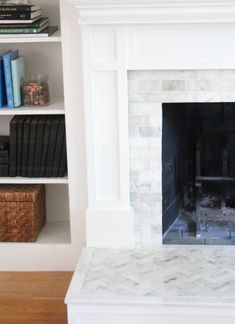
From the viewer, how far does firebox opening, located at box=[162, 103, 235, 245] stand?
3064 millimetres

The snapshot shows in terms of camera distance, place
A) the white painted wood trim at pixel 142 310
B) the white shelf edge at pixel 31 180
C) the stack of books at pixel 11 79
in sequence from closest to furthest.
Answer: the white painted wood trim at pixel 142 310 < the stack of books at pixel 11 79 < the white shelf edge at pixel 31 180

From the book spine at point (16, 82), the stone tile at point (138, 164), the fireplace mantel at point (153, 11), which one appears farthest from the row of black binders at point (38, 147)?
the fireplace mantel at point (153, 11)

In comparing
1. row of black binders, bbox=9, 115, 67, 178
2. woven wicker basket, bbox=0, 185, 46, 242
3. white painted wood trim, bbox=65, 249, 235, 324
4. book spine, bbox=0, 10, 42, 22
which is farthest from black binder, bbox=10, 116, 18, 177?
white painted wood trim, bbox=65, 249, 235, 324

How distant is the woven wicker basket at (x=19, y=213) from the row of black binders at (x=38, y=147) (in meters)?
0.09

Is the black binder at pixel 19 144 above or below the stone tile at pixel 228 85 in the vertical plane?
below

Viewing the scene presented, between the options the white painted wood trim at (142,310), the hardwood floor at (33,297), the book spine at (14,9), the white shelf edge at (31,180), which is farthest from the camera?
the white shelf edge at (31,180)

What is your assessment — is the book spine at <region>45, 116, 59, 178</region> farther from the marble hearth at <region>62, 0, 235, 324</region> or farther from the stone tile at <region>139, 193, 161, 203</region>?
the stone tile at <region>139, 193, 161, 203</region>

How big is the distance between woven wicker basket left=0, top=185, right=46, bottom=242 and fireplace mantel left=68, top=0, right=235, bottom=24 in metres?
0.92

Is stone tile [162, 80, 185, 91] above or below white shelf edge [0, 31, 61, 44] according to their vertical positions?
below

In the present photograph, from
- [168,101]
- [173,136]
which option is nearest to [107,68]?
[168,101]

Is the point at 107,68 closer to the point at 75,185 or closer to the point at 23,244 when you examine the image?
the point at 75,185

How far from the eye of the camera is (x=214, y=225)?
10.4 ft

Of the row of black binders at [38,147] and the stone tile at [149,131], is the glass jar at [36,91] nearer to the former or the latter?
the row of black binders at [38,147]

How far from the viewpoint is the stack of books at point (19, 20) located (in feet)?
9.57
